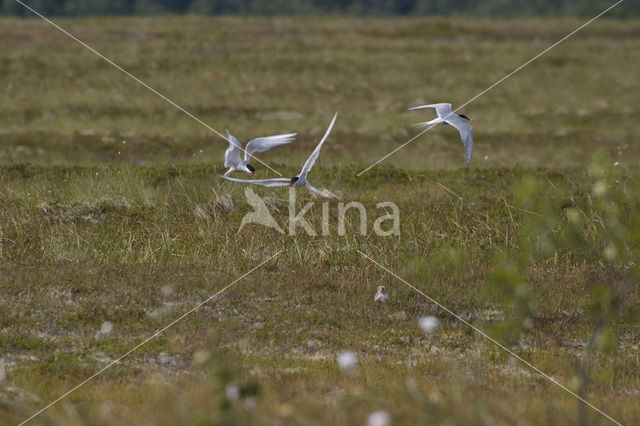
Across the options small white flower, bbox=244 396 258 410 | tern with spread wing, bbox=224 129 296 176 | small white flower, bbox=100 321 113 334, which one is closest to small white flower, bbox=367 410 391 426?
small white flower, bbox=244 396 258 410

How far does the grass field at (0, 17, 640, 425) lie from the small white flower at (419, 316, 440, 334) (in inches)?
3.6

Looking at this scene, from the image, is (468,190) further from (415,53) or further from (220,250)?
(415,53)

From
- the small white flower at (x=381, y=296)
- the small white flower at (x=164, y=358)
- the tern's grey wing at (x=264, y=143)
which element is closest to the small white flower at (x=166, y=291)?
the small white flower at (x=164, y=358)

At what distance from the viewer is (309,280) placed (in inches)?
447

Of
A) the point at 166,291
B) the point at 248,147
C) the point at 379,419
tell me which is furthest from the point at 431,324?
the point at 248,147

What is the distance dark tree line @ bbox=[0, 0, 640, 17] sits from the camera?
82.6 m

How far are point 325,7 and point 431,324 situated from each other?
9579cm

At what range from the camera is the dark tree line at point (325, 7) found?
82.6 meters

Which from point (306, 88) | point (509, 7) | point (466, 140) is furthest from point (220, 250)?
point (509, 7)

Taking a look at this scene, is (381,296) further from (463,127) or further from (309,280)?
(463,127)

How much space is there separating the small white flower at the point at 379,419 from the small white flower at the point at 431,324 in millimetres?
2825

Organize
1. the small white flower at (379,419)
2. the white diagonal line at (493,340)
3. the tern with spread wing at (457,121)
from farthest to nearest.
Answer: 1. the tern with spread wing at (457,121)
2. the white diagonal line at (493,340)
3. the small white flower at (379,419)

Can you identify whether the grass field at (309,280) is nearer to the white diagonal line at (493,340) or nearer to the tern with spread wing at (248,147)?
the white diagonal line at (493,340)

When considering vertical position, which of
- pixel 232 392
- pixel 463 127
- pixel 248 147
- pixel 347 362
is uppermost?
pixel 463 127
